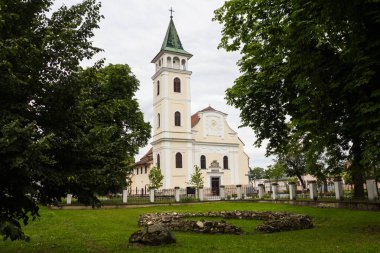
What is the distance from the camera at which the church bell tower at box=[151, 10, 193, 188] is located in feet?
152

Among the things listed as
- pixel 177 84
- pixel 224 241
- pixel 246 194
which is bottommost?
pixel 224 241

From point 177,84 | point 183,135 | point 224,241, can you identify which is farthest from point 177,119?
point 224,241

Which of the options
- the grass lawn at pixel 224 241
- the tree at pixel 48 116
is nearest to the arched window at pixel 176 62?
the grass lawn at pixel 224 241

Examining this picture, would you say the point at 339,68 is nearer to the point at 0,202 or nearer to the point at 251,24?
the point at 251,24

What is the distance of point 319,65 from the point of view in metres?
10.9

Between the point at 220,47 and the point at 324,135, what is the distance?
6219 mm

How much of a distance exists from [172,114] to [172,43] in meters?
10.4

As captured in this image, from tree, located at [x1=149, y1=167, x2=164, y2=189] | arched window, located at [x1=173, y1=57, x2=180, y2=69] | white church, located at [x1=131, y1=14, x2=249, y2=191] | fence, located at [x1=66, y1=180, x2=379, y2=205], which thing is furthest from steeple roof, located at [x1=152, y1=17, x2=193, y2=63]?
fence, located at [x1=66, y1=180, x2=379, y2=205]

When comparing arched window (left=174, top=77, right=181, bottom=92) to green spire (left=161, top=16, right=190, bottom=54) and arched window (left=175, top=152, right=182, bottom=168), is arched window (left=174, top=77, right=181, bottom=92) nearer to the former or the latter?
green spire (left=161, top=16, right=190, bottom=54)

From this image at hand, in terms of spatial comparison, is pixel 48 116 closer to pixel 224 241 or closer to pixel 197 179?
pixel 224 241

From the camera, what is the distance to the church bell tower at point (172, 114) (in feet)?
152

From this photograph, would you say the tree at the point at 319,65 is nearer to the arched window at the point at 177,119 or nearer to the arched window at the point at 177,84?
the arched window at the point at 177,119

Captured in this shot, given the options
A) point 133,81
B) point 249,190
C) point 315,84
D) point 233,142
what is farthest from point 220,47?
point 233,142

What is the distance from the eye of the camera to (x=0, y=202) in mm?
6953
